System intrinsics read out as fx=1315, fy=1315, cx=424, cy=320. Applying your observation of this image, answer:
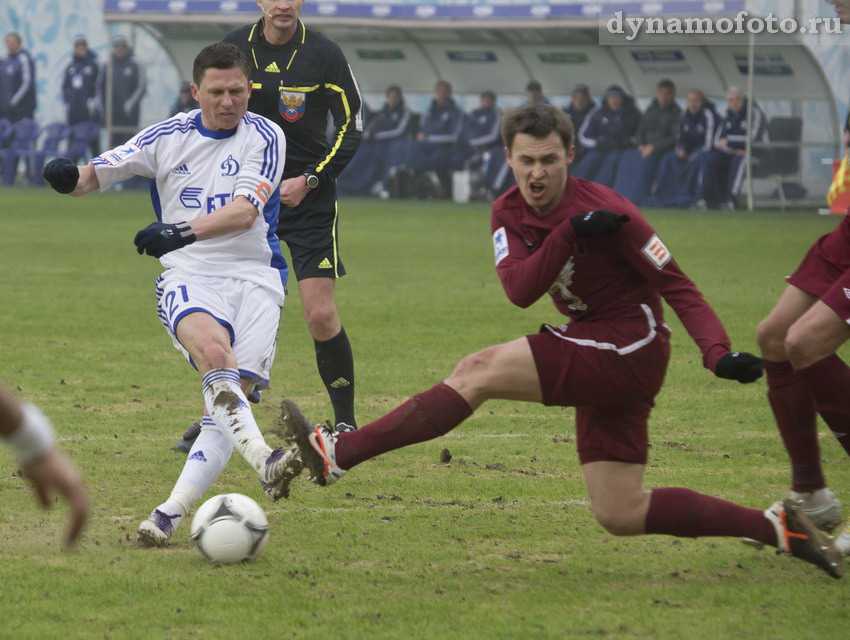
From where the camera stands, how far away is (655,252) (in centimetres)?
430

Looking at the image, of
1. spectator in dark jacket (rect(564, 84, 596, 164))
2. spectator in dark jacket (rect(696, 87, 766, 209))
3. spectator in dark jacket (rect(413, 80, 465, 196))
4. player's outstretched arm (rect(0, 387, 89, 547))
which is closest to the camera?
player's outstretched arm (rect(0, 387, 89, 547))

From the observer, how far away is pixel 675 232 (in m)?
18.8

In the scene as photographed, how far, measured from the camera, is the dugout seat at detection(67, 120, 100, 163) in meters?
28.5

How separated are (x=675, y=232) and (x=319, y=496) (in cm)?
1399

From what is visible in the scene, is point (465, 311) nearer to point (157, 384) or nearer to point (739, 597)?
point (157, 384)

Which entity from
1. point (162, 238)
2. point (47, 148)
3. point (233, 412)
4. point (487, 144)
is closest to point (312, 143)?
point (162, 238)

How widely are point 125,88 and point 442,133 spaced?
7242 mm

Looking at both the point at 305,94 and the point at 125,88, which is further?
the point at 125,88

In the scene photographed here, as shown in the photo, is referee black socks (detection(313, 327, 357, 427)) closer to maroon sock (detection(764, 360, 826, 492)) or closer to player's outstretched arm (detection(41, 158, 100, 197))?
player's outstretched arm (detection(41, 158, 100, 197))

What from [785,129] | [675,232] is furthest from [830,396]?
[785,129]

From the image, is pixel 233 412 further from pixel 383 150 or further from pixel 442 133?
pixel 383 150

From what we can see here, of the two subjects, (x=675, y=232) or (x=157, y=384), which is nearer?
(x=157, y=384)

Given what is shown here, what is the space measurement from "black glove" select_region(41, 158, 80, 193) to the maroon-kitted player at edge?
59.4 inches

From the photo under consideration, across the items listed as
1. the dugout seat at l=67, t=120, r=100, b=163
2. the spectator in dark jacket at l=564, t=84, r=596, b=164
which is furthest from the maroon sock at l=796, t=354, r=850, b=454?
the dugout seat at l=67, t=120, r=100, b=163
